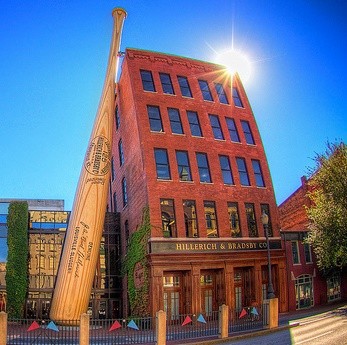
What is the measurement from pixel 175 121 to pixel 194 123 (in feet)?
5.12

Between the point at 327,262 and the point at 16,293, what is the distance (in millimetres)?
21782

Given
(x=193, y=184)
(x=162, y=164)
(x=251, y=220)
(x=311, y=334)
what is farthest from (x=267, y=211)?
(x=311, y=334)

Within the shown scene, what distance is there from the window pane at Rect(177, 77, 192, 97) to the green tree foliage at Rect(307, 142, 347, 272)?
439 inches

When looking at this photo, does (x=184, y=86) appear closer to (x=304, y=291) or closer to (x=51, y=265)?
(x=51, y=265)

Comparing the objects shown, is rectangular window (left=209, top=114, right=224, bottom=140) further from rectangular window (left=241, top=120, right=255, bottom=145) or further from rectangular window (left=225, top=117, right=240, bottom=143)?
rectangular window (left=241, top=120, right=255, bottom=145)

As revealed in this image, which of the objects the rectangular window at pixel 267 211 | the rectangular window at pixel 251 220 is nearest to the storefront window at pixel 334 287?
the rectangular window at pixel 267 211

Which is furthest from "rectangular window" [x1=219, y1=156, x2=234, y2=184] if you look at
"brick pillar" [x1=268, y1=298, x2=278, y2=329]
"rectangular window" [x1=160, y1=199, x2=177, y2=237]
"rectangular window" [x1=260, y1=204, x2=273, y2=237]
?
"brick pillar" [x1=268, y1=298, x2=278, y2=329]

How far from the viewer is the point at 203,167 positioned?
3119 centimetres

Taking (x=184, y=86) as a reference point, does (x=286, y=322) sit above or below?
below

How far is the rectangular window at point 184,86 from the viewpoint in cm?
3297

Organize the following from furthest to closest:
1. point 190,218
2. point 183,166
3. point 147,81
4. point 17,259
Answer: point 147,81, point 183,166, point 17,259, point 190,218

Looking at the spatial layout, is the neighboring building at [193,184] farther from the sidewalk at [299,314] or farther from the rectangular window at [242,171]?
the sidewalk at [299,314]

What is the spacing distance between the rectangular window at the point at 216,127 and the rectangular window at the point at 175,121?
2839 millimetres

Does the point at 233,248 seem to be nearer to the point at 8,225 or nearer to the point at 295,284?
the point at 295,284
